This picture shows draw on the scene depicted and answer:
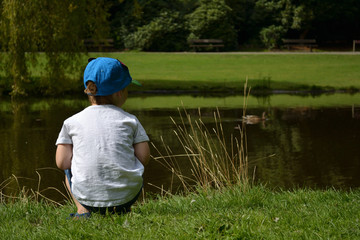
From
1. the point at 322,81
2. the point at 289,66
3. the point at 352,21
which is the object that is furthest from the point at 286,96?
the point at 352,21

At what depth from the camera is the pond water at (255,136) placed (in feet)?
23.5

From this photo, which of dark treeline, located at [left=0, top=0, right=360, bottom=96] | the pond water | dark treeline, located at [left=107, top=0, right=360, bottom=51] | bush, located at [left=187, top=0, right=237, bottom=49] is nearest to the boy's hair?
the pond water

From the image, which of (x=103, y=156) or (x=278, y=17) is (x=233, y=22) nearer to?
(x=278, y=17)

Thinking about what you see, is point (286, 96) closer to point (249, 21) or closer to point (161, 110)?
point (161, 110)

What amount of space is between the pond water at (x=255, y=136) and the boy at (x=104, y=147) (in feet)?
5.73

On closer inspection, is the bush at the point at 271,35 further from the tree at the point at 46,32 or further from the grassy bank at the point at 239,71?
the tree at the point at 46,32

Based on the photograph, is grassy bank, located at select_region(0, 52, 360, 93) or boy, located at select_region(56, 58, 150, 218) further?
grassy bank, located at select_region(0, 52, 360, 93)

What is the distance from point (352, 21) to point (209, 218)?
34338 mm

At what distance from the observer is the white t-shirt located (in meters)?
3.45

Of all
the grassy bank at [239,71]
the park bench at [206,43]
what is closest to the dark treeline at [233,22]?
the park bench at [206,43]

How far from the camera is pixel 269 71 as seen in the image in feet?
74.2

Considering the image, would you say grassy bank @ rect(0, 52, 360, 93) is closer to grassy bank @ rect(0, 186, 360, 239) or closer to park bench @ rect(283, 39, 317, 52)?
park bench @ rect(283, 39, 317, 52)

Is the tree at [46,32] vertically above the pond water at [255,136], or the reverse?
the tree at [46,32]

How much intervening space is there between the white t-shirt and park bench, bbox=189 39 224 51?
89.9 feet
